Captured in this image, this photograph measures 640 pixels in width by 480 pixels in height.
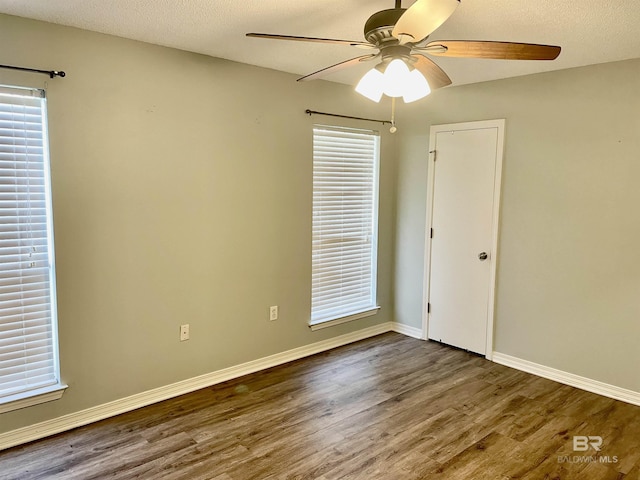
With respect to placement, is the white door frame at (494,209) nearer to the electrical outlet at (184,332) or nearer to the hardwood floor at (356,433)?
the hardwood floor at (356,433)

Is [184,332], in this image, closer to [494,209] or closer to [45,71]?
[45,71]

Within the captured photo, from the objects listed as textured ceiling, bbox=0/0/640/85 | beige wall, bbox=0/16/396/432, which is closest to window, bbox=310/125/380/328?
beige wall, bbox=0/16/396/432

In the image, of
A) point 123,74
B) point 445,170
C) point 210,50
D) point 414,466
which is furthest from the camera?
point 445,170

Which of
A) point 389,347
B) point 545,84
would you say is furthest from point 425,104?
point 389,347

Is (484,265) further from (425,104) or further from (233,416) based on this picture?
(233,416)

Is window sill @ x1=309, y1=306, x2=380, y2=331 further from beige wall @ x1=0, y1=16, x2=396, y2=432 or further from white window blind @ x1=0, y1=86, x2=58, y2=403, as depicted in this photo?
white window blind @ x1=0, y1=86, x2=58, y2=403

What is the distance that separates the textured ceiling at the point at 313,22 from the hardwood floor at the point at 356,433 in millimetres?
2369

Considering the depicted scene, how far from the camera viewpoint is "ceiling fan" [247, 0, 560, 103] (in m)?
1.70

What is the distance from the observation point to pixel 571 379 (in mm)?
3510

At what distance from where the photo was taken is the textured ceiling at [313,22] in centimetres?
223

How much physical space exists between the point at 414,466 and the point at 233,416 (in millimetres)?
1184

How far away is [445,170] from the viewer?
4.16 metres
